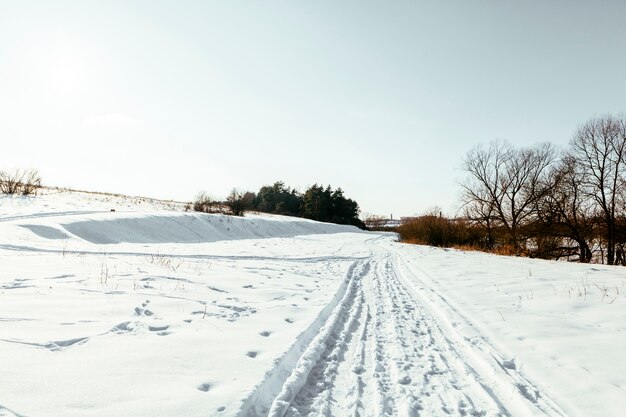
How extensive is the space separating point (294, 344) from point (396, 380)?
4.27 ft

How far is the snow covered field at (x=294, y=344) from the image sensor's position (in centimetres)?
273

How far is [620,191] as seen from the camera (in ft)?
66.8

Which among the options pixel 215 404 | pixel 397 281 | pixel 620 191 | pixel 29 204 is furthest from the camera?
pixel 620 191

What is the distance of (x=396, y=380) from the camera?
3.34m

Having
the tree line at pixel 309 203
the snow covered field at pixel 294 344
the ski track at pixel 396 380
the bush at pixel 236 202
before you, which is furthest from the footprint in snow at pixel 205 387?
the tree line at pixel 309 203

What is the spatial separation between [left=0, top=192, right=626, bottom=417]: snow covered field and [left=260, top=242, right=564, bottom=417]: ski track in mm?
18

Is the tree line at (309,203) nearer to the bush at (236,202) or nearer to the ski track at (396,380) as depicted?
the bush at (236,202)

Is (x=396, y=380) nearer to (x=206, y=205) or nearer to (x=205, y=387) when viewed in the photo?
(x=205, y=387)

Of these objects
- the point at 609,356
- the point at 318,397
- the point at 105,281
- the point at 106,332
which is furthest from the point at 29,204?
the point at 609,356

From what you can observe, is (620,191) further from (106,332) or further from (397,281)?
(106,332)

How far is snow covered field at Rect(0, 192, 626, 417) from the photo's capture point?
2.73m

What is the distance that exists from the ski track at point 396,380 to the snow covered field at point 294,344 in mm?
18

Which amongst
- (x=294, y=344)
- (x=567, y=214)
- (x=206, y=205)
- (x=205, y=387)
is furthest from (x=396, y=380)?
(x=206, y=205)

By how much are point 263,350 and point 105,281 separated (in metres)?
3.89
